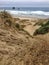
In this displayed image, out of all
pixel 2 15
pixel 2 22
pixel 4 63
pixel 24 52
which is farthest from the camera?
pixel 2 15

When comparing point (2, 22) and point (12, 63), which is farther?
point (2, 22)

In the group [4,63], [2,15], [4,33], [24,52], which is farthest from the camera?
[2,15]

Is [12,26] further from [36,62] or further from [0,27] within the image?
[36,62]

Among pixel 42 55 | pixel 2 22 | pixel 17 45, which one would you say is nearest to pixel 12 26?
pixel 2 22

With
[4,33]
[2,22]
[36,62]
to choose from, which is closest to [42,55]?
[36,62]

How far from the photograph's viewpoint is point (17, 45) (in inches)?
266

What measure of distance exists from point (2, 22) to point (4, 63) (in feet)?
6.33

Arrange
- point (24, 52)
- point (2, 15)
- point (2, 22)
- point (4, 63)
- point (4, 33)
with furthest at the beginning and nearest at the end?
1. point (2, 15)
2. point (2, 22)
3. point (4, 33)
4. point (24, 52)
5. point (4, 63)

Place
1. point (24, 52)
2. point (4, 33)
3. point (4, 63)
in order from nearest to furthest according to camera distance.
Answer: point (4, 63) → point (24, 52) → point (4, 33)

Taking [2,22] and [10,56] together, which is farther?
[2,22]

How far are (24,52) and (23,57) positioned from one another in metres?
0.21

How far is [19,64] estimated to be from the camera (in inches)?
242

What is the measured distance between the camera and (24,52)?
653 centimetres

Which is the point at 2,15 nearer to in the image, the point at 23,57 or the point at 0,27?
the point at 0,27
